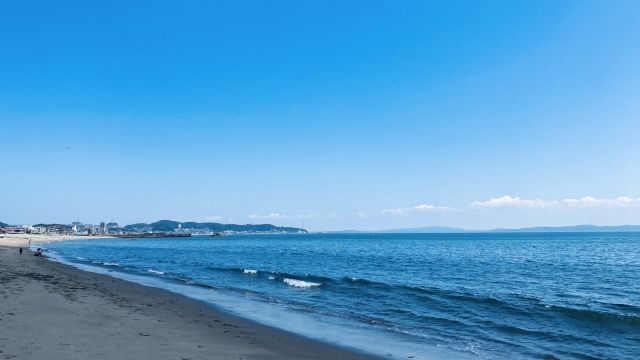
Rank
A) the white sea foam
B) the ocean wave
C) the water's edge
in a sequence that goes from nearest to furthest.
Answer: the water's edge, the ocean wave, the white sea foam

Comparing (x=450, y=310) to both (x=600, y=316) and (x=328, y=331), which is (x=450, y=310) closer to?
(x=600, y=316)

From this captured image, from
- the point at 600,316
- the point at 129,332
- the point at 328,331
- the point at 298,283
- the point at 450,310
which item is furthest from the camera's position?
the point at 298,283

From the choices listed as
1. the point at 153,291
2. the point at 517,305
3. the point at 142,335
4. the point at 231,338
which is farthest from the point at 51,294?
the point at 517,305

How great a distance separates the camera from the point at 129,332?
1480cm

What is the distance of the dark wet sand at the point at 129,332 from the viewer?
11977 mm

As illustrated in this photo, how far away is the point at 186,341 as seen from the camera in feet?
46.2

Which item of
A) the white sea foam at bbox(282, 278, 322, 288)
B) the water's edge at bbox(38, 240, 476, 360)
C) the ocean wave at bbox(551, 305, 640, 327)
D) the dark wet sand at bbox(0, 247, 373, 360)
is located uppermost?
the dark wet sand at bbox(0, 247, 373, 360)

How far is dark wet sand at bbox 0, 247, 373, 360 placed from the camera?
1198 centimetres

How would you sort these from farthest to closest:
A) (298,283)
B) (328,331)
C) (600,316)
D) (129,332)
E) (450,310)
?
1. (298,283)
2. (450,310)
3. (600,316)
4. (328,331)
5. (129,332)

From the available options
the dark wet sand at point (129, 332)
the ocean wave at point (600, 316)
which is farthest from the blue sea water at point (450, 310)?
the dark wet sand at point (129, 332)

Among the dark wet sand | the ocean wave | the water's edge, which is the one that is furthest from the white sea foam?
the ocean wave

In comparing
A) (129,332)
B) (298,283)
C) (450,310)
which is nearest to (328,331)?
(129,332)

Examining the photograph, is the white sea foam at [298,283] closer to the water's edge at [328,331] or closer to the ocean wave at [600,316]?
the water's edge at [328,331]

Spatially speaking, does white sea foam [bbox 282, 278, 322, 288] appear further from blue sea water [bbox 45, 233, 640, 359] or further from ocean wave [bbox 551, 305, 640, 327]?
ocean wave [bbox 551, 305, 640, 327]
